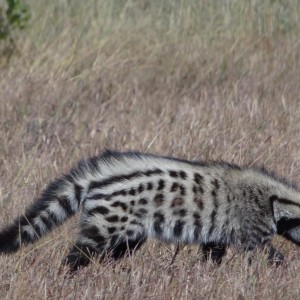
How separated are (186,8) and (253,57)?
110 cm

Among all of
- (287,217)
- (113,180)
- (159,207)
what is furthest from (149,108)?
(113,180)

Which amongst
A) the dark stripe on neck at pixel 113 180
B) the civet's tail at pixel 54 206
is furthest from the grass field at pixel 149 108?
the dark stripe on neck at pixel 113 180

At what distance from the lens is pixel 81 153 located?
877cm

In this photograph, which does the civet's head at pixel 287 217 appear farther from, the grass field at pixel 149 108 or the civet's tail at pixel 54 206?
the civet's tail at pixel 54 206

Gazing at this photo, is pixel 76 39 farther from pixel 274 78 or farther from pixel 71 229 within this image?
pixel 71 229

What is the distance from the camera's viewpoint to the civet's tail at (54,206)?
6.45 m

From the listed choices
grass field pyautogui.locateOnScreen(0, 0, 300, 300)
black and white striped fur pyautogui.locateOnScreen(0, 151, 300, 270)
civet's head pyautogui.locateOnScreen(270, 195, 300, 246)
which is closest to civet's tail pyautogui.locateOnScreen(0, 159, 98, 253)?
black and white striped fur pyautogui.locateOnScreen(0, 151, 300, 270)

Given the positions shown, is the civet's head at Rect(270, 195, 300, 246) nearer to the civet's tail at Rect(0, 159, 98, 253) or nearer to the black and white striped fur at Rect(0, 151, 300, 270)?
the black and white striped fur at Rect(0, 151, 300, 270)

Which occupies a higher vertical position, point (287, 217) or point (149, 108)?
point (287, 217)

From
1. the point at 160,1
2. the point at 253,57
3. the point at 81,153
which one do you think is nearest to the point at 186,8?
the point at 160,1

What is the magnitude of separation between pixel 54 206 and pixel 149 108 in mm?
3841

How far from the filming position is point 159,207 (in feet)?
22.1

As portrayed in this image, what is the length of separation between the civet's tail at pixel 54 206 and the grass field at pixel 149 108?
134 millimetres

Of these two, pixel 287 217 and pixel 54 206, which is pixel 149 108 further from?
pixel 54 206
